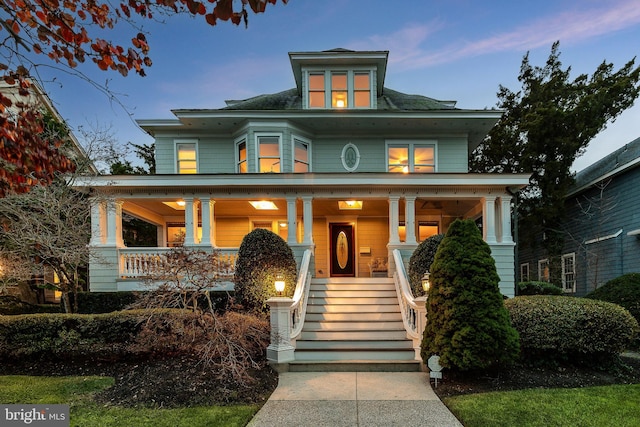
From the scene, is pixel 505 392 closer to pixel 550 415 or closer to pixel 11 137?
pixel 550 415

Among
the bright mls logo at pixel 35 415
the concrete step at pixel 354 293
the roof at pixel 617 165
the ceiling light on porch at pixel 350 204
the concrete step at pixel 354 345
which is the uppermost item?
the roof at pixel 617 165

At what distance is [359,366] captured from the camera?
6.12 m

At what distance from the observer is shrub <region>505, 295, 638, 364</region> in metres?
5.64

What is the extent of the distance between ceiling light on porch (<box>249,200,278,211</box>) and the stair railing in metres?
4.98

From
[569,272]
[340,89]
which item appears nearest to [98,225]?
[340,89]

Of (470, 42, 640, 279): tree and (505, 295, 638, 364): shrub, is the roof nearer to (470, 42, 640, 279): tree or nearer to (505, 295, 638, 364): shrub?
(470, 42, 640, 279): tree

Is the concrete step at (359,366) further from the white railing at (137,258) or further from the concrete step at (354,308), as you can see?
the white railing at (137,258)

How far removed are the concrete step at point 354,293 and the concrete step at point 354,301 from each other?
0.30 ft

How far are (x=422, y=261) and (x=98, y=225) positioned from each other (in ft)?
30.1

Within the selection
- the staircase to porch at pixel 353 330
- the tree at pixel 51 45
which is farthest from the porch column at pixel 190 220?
the tree at pixel 51 45

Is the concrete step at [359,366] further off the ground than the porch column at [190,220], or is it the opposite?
the porch column at [190,220]

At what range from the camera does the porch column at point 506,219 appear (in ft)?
34.7

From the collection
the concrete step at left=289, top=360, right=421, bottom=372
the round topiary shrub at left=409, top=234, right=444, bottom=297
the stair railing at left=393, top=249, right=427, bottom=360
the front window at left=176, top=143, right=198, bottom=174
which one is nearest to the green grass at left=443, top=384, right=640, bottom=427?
the concrete step at left=289, top=360, right=421, bottom=372

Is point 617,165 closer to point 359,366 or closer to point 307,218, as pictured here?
point 307,218
